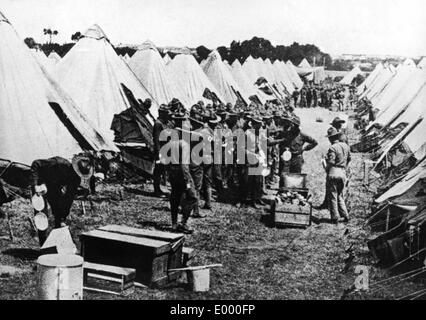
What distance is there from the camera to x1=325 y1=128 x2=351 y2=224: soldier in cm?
972

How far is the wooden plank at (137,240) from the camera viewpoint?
6289mm

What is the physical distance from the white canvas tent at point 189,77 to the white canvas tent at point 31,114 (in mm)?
8852

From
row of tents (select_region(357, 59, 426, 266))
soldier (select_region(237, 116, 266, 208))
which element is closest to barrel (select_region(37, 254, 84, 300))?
row of tents (select_region(357, 59, 426, 266))

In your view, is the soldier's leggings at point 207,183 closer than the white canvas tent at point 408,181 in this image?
No

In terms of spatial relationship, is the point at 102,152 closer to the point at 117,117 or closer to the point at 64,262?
the point at 117,117

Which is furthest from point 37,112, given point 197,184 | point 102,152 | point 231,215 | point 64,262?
point 64,262

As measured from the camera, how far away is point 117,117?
13.0 meters

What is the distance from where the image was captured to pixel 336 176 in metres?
9.77

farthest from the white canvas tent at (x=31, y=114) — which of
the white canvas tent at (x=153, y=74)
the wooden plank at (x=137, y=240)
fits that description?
the white canvas tent at (x=153, y=74)

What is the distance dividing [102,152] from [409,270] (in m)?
7.13

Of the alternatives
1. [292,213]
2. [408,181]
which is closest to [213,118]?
[292,213]

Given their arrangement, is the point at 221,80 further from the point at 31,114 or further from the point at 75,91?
the point at 31,114

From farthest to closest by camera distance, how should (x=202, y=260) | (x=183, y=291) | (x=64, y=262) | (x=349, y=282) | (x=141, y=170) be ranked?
(x=141, y=170) < (x=202, y=260) < (x=349, y=282) < (x=183, y=291) < (x=64, y=262)

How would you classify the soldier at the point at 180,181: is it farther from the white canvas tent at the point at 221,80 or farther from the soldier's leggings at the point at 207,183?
the white canvas tent at the point at 221,80
